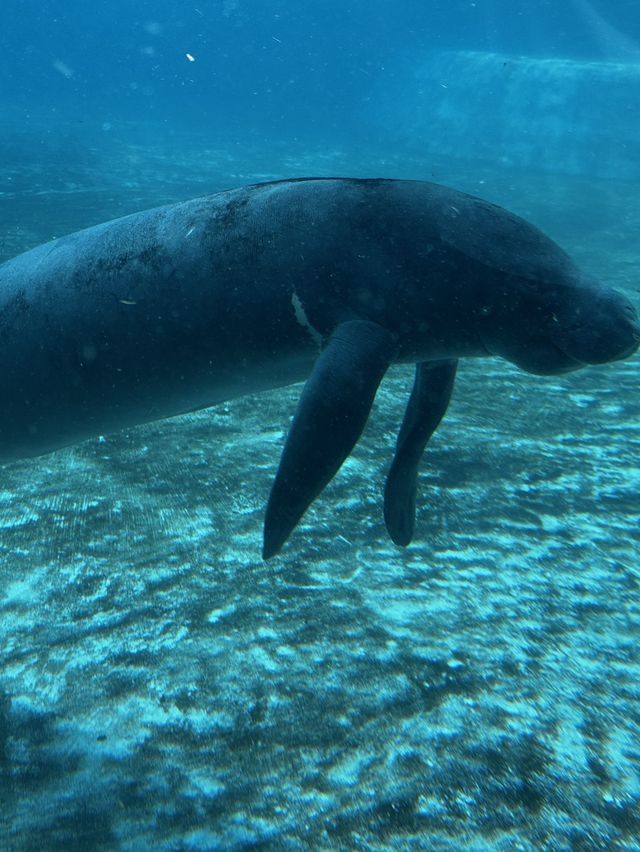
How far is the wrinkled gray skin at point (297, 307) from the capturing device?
8.29 feet

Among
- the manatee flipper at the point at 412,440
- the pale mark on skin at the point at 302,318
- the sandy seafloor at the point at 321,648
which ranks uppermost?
the pale mark on skin at the point at 302,318

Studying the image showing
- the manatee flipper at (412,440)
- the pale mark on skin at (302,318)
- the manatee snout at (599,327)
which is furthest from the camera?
the manatee flipper at (412,440)

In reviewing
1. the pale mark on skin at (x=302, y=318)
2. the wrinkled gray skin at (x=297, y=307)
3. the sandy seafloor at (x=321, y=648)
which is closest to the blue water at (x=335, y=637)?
the sandy seafloor at (x=321, y=648)

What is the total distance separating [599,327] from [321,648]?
68.9 inches

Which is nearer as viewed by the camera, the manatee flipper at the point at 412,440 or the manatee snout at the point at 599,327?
the manatee snout at the point at 599,327

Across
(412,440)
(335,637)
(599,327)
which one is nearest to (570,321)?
(599,327)

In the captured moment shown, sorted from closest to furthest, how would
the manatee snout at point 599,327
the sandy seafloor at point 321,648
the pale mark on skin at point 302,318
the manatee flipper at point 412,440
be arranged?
the sandy seafloor at point 321,648 → the manatee snout at point 599,327 → the pale mark on skin at point 302,318 → the manatee flipper at point 412,440

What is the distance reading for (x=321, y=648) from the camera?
262 centimetres

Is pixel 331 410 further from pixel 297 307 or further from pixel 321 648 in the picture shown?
pixel 321 648

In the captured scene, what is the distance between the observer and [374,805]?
6.15ft

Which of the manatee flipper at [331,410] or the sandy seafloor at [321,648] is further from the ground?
the manatee flipper at [331,410]

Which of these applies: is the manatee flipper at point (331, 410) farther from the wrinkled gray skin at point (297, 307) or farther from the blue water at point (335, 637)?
the blue water at point (335, 637)

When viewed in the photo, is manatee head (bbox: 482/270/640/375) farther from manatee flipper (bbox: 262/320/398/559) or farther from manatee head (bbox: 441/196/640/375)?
manatee flipper (bbox: 262/320/398/559)

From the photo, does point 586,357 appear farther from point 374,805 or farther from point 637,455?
point 637,455
